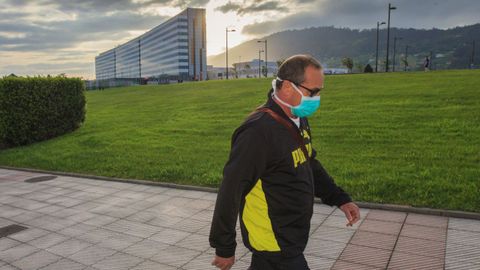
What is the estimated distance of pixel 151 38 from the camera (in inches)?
6890

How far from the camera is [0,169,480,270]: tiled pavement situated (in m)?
4.86

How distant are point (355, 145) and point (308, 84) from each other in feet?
27.7

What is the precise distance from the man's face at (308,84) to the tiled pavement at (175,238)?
9.35 ft

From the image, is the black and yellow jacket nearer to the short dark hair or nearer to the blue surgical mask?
the blue surgical mask

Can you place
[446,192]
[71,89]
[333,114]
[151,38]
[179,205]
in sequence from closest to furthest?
[446,192]
[179,205]
[333,114]
[71,89]
[151,38]

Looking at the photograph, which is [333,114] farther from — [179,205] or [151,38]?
[151,38]

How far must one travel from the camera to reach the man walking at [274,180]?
225cm

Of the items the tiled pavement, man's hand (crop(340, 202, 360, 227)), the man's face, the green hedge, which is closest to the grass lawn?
the green hedge

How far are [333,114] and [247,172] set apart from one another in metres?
12.7

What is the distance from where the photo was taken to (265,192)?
95.1 inches

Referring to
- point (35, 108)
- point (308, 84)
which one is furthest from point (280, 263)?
point (35, 108)

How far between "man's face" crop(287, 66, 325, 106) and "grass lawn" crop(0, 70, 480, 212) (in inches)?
196

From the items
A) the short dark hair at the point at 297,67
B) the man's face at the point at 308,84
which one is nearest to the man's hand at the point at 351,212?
the man's face at the point at 308,84

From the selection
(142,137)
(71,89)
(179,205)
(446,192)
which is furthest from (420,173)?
(71,89)
